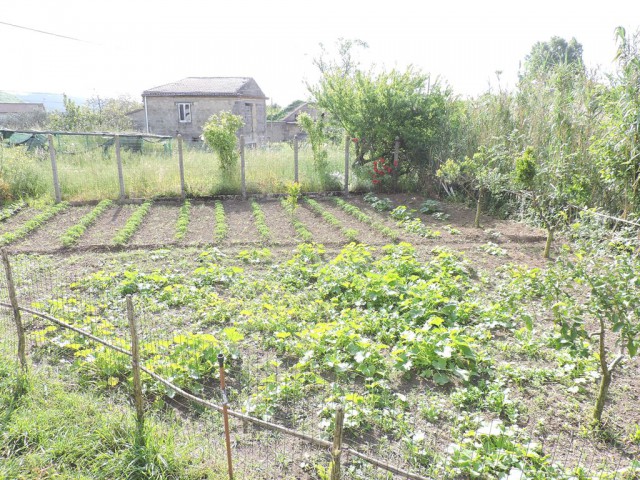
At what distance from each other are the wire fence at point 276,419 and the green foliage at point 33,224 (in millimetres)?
4035

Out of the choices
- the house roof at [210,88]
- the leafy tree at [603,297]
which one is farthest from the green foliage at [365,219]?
the house roof at [210,88]

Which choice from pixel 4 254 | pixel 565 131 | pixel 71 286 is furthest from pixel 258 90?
pixel 4 254

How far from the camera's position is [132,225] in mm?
9305

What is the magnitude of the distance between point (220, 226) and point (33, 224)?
3.83m

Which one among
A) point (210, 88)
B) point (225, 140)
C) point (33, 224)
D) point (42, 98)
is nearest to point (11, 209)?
point (33, 224)

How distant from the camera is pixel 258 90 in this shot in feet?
99.3

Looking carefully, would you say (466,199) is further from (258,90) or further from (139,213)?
A: (258,90)

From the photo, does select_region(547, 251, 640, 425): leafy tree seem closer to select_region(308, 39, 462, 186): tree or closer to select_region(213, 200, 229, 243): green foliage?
select_region(213, 200, 229, 243): green foliage

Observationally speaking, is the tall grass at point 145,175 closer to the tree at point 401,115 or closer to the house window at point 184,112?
the tree at point 401,115

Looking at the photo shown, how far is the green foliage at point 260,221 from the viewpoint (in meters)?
8.86

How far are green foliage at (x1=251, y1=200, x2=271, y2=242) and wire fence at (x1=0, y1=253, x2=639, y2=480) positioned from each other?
12.8 ft

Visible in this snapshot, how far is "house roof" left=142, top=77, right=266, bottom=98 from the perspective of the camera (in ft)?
85.0

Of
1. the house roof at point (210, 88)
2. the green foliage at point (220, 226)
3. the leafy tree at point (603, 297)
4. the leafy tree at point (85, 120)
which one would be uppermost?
the house roof at point (210, 88)

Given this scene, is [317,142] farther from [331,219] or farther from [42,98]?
[42,98]
